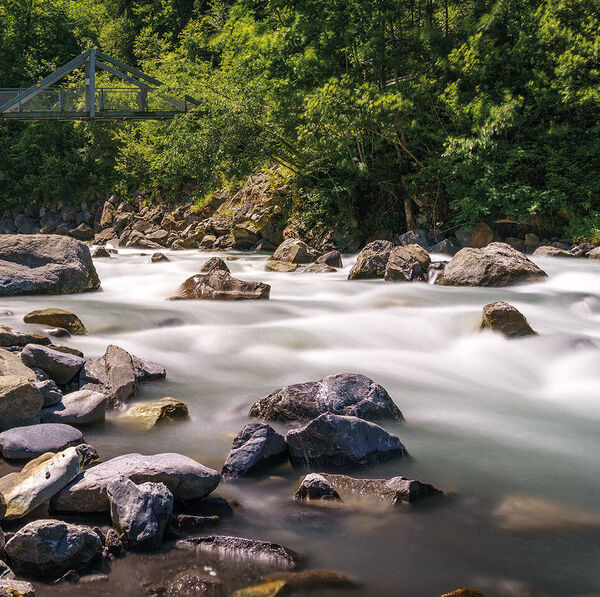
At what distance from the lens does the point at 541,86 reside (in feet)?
50.3

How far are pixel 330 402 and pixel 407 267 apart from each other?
25.2 feet

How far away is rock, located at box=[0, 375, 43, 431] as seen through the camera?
4016 mm

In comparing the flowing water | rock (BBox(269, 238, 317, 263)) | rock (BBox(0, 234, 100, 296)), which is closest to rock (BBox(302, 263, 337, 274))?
rock (BBox(269, 238, 317, 263))

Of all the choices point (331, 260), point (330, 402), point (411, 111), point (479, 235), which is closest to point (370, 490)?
point (330, 402)

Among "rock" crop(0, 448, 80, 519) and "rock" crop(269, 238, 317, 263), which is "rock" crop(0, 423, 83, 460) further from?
"rock" crop(269, 238, 317, 263)

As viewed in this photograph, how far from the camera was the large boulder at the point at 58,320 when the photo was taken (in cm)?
688

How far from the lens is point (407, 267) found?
11.8 meters

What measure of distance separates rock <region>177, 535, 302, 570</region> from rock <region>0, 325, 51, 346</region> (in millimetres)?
3574

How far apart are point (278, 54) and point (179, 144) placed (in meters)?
3.93

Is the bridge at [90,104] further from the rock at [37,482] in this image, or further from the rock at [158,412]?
the rock at [37,482]

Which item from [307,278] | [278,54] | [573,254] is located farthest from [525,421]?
[278,54]

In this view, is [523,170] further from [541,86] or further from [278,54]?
[278,54]

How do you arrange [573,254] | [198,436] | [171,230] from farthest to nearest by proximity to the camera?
[171,230] < [573,254] < [198,436]

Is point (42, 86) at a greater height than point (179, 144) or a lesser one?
greater
